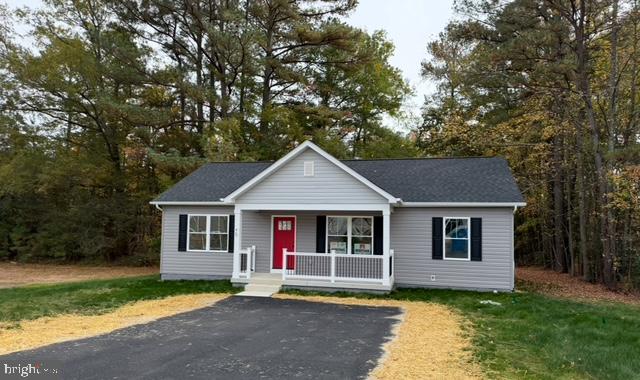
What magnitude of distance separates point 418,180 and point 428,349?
798cm

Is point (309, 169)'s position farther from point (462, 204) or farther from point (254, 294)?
point (462, 204)

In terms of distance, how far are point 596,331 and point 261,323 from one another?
6272 millimetres

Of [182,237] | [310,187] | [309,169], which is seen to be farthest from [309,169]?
[182,237]

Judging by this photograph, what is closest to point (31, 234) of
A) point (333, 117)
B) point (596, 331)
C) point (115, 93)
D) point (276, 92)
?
point (115, 93)

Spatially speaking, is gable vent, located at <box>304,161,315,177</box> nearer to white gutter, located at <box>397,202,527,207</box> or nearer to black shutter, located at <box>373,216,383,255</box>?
black shutter, located at <box>373,216,383,255</box>

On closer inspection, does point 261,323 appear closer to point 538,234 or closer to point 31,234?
point 538,234

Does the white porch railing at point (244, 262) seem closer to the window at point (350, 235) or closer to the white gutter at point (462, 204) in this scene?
the window at point (350, 235)

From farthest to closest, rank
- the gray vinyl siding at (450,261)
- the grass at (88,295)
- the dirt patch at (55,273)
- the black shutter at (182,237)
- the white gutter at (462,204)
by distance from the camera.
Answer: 1. the dirt patch at (55,273)
2. the black shutter at (182,237)
3. the gray vinyl siding at (450,261)
4. the white gutter at (462,204)
5. the grass at (88,295)

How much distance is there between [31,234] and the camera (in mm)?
25094

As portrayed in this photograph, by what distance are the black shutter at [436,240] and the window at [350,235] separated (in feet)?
6.01

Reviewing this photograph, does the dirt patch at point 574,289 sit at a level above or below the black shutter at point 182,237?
below

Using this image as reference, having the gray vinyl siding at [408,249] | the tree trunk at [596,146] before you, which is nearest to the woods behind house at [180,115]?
the tree trunk at [596,146]

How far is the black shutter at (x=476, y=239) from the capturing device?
12.5m

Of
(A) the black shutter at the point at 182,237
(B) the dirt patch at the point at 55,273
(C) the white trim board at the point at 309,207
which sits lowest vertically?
(B) the dirt patch at the point at 55,273
